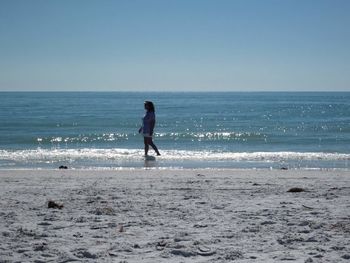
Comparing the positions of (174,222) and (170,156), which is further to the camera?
(170,156)

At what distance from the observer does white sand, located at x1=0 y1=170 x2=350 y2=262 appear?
192 inches

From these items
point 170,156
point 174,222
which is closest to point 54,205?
point 174,222

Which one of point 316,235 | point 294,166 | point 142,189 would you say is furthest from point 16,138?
point 316,235

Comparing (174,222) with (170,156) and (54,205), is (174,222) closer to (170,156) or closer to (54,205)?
(54,205)

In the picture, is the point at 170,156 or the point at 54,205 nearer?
the point at 54,205

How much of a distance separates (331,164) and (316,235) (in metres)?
10.3

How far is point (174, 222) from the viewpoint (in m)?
6.14

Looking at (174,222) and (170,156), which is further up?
(174,222)

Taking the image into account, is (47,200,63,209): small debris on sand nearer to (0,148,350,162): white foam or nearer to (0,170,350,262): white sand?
(0,170,350,262): white sand

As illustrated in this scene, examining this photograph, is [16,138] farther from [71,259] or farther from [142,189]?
[71,259]

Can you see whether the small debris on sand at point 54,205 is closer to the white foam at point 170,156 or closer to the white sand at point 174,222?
the white sand at point 174,222

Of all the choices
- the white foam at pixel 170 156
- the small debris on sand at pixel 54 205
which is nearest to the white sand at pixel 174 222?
the small debris on sand at pixel 54 205

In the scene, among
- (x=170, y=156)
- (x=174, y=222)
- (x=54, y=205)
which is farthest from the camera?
(x=170, y=156)

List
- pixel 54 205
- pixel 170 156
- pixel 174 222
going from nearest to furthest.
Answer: pixel 174 222 → pixel 54 205 → pixel 170 156
